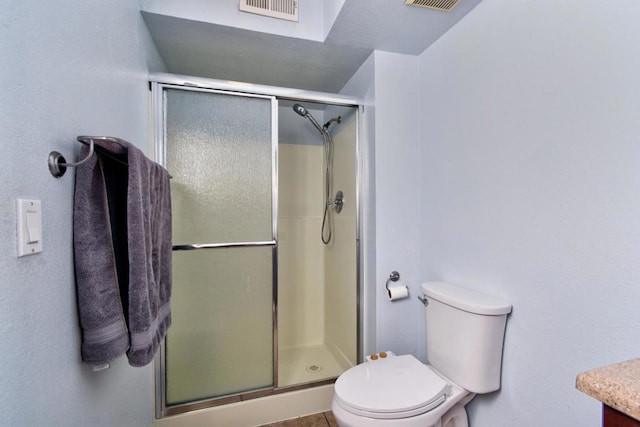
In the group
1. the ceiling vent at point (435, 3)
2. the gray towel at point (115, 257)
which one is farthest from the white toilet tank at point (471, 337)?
the ceiling vent at point (435, 3)

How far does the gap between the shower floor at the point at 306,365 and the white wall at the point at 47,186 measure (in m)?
1.14

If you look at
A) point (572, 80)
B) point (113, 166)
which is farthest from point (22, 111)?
point (572, 80)

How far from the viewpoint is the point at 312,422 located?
1.65 metres

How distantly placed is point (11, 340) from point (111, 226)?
413 millimetres

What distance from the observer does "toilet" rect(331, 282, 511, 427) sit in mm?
1055

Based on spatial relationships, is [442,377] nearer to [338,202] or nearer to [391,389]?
[391,389]

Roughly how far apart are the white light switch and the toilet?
1.10 m

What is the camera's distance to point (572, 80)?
36.1 inches

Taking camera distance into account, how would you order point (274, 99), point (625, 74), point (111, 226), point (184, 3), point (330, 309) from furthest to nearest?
point (330, 309) → point (274, 99) → point (184, 3) → point (111, 226) → point (625, 74)

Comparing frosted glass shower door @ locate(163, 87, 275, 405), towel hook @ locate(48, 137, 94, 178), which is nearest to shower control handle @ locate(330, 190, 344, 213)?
frosted glass shower door @ locate(163, 87, 275, 405)

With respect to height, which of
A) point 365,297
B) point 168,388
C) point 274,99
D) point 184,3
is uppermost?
point 184,3

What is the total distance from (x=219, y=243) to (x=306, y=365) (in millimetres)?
1220

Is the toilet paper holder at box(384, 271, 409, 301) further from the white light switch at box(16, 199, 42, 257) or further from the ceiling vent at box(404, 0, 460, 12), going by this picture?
the white light switch at box(16, 199, 42, 257)

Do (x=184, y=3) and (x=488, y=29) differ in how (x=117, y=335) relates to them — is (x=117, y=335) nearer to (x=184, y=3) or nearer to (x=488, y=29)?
(x=184, y=3)
